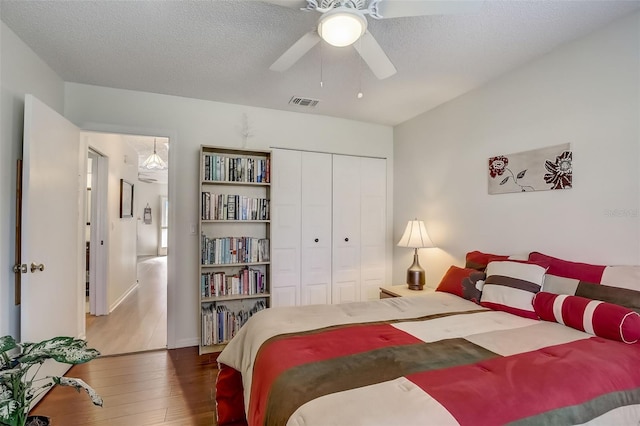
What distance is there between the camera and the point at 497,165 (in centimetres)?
260

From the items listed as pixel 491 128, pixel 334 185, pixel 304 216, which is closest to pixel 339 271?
pixel 304 216

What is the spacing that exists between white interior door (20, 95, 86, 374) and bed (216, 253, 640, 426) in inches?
53.2

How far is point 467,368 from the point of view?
1188mm

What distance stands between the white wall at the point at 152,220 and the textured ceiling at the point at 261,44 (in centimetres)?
700

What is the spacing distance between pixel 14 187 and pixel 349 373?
242 centimetres

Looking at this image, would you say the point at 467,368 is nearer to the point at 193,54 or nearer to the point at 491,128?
the point at 491,128

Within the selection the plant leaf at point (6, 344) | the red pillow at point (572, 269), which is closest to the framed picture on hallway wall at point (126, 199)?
the plant leaf at point (6, 344)

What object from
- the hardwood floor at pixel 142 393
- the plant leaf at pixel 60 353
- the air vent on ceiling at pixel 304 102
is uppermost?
the air vent on ceiling at pixel 304 102

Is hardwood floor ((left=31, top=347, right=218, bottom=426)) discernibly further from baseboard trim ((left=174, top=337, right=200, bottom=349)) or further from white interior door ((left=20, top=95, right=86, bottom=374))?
white interior door ((left=20, top=95, right=86, bottom=374))

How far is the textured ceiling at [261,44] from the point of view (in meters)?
1.81

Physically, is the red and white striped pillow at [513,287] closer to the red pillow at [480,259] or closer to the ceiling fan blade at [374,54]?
the red pillow at [480,259]

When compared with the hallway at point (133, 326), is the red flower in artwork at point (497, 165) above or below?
above

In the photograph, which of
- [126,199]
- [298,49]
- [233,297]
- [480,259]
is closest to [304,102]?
[298,49]

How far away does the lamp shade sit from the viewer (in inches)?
122
